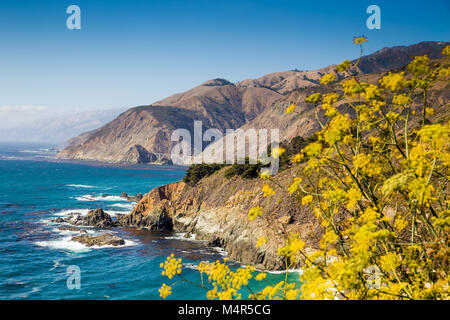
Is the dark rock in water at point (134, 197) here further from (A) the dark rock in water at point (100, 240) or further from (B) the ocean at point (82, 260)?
(A) the dark rock in water at point (100, 240)

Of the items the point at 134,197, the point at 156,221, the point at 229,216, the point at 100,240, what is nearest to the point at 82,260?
the point at 100,240

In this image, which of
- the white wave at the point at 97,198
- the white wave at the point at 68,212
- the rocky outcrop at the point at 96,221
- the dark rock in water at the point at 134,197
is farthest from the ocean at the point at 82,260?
the white wave at the point at 97,198

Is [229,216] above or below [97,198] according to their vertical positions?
above

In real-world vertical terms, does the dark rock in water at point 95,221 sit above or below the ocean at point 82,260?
above

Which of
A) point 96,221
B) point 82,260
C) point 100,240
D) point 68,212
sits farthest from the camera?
point 68,212

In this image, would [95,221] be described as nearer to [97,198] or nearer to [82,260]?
[82,260]

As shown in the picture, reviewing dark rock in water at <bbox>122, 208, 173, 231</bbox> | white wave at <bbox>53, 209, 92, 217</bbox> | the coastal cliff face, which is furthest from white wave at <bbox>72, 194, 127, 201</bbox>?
dark rock in water at <bbox>122, 208, 173, 231</bbox>

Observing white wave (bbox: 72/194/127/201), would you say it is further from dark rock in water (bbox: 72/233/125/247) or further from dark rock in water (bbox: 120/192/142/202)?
dark rock in water (bbox: 72/233/125/247)
